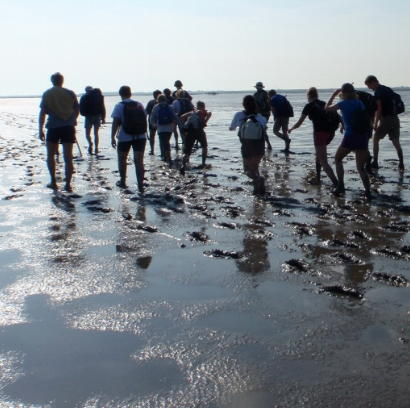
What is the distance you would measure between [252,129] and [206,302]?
574 centimetres

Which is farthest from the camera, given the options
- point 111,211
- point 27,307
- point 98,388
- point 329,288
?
point 111,211

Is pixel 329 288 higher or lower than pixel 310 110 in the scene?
lower

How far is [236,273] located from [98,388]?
2.52 metres

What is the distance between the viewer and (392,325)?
172 inches

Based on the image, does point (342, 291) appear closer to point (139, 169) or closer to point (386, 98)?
point (139, 169)

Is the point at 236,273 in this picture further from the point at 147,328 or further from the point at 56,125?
the point at 56,125

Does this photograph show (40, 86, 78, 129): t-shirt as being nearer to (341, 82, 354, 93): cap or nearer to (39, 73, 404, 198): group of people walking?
(39, 73, 404, 198): group of people walking

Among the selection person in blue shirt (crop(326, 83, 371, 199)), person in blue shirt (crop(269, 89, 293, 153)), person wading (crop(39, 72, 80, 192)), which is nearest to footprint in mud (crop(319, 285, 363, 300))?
person in blue shirt (crop(326, 83, 371, 199))

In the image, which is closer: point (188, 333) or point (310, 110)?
point (188, 333)

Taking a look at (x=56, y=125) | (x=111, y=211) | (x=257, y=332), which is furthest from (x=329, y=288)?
(x=56, y=125)

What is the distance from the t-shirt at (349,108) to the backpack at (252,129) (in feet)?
4.75

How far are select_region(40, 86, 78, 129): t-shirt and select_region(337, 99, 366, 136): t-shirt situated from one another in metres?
4.96

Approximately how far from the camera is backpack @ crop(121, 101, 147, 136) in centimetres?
1068

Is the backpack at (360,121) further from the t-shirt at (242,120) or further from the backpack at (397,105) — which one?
the backpack at (397,105)
